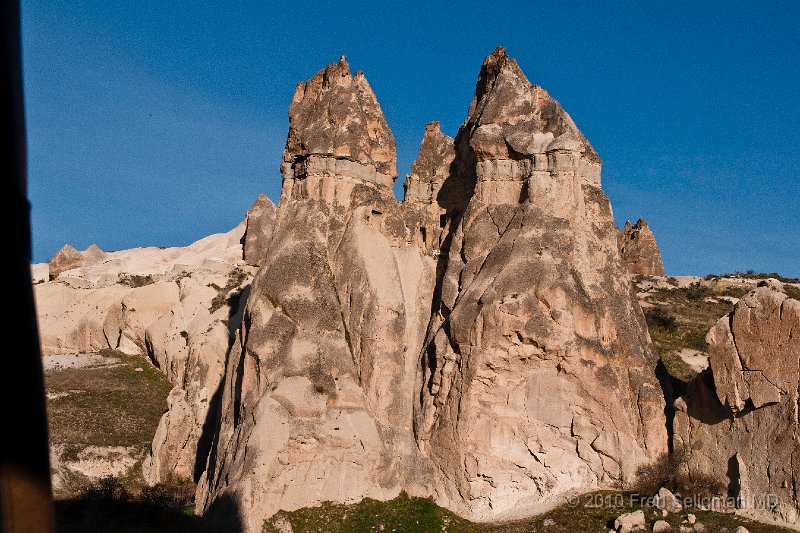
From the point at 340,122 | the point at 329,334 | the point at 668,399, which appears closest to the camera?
the point at 668,399

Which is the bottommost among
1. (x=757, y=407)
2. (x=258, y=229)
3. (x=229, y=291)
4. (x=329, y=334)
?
(x=757, y=407)

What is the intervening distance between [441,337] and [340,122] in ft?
22.2

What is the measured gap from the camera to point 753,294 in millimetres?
17312

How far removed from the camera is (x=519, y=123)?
2248cm

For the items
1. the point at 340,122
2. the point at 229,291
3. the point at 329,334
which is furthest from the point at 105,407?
the point at 340,122

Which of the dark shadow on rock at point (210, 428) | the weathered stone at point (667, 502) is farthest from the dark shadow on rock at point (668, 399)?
the dark shadow on rock at point (210, 428)

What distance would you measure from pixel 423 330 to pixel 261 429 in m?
5.57

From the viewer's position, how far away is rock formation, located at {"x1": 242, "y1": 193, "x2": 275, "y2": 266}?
4481 centimetres

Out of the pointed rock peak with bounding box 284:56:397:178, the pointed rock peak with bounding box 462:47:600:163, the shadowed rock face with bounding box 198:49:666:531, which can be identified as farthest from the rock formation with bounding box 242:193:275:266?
the pointed rock peak with bounding box 462:47:600:163

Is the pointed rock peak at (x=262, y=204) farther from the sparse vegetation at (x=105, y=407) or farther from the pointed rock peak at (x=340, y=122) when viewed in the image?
the pointed rock peak at (x=340, y=122)

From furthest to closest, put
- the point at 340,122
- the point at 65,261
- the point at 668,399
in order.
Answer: the point at 65,261
the point at 340,122
the point at 668,399

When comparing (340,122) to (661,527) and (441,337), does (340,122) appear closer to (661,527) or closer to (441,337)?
(441,337)

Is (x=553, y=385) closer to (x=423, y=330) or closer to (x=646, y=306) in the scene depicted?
(x=423, y=330)

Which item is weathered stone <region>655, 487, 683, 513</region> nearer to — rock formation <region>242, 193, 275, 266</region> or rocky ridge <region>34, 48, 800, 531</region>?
rocky ridge <region>34, 48, 800, 531</region>
